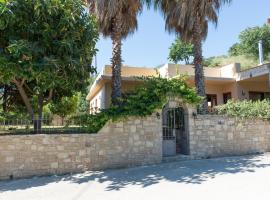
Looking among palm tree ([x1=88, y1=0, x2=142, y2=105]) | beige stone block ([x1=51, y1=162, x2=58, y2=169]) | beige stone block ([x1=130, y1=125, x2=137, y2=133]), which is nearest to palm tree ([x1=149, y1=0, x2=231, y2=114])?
palm tree ([x1=88, y1=0, x2=142, y2=105])

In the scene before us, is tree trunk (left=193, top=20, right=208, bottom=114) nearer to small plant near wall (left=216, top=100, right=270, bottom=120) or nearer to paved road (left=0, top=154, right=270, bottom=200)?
small plant near wall (left=216, top=100, right=270, bottom=120)

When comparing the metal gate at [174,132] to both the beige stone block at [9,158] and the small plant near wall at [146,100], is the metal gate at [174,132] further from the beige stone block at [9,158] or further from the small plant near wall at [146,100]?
the beige stone block at [9,158]

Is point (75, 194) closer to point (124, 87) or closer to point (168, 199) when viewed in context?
point (168, 199)

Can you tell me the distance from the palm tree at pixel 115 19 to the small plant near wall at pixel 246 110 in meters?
4.90

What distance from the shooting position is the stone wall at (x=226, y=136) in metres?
11.7

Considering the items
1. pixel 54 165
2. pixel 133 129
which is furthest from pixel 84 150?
pixel 133 129

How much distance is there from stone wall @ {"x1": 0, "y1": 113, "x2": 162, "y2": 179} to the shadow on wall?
1.41 ft

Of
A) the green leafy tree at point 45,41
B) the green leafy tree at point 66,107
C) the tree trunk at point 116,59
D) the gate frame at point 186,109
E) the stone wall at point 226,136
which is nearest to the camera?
the green leafy tree at point 45,41

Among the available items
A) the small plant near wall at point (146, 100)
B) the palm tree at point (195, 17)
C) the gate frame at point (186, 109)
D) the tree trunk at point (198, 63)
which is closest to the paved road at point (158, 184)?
the gate frame at point (186, 109)

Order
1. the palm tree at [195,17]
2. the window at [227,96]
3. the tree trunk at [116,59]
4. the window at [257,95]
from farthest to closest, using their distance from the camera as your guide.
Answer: the window at [257,95] < the window at [227,96] < the palm tree at [195,17] < the tree trunk at [116,59]

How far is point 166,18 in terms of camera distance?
1526 centimetres

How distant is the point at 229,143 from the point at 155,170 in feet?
14.7

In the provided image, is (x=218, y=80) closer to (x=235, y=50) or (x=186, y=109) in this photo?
(x=186, y=109)

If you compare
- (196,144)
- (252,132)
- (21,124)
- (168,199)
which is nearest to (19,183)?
(21,124)
